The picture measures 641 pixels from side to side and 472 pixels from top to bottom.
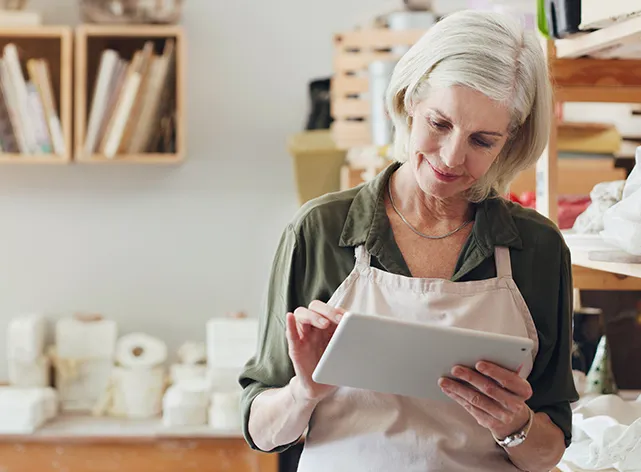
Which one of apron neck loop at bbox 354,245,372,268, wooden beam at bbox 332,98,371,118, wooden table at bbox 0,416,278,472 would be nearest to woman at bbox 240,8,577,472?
apron neck loop at bbox 354,245,372,268

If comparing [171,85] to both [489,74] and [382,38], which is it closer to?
[382,38]

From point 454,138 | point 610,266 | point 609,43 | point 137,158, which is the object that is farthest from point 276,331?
point 137,158

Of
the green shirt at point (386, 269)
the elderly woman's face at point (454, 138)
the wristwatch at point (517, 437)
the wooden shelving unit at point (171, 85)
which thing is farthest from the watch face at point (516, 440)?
the wooden shelving unit at point (171, 85)

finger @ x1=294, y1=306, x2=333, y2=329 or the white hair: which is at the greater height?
the white hair

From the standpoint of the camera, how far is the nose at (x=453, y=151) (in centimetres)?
116

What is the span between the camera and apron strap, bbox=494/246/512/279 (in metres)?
1.26

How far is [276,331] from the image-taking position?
1.27 meters

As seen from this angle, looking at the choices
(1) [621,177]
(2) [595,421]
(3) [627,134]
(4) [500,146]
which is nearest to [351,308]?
(4) [500,146]

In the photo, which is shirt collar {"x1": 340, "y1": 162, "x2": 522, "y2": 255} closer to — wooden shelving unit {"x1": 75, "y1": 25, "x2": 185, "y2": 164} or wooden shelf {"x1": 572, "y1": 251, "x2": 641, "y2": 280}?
wooden shelf {"x1": 572, "y1": 251, "x2": 641, "y2": 280}

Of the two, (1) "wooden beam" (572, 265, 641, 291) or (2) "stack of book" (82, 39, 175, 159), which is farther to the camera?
(2) "stack of book" (82, 39, 175, 159)

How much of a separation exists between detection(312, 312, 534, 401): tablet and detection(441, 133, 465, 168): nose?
26 centimetres

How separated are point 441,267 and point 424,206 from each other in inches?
3.8

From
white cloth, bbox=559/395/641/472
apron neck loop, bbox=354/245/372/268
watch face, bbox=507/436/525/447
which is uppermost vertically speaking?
apron neck loop, bbox=354/245/372/268

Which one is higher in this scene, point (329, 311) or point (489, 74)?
point (489, 74)
